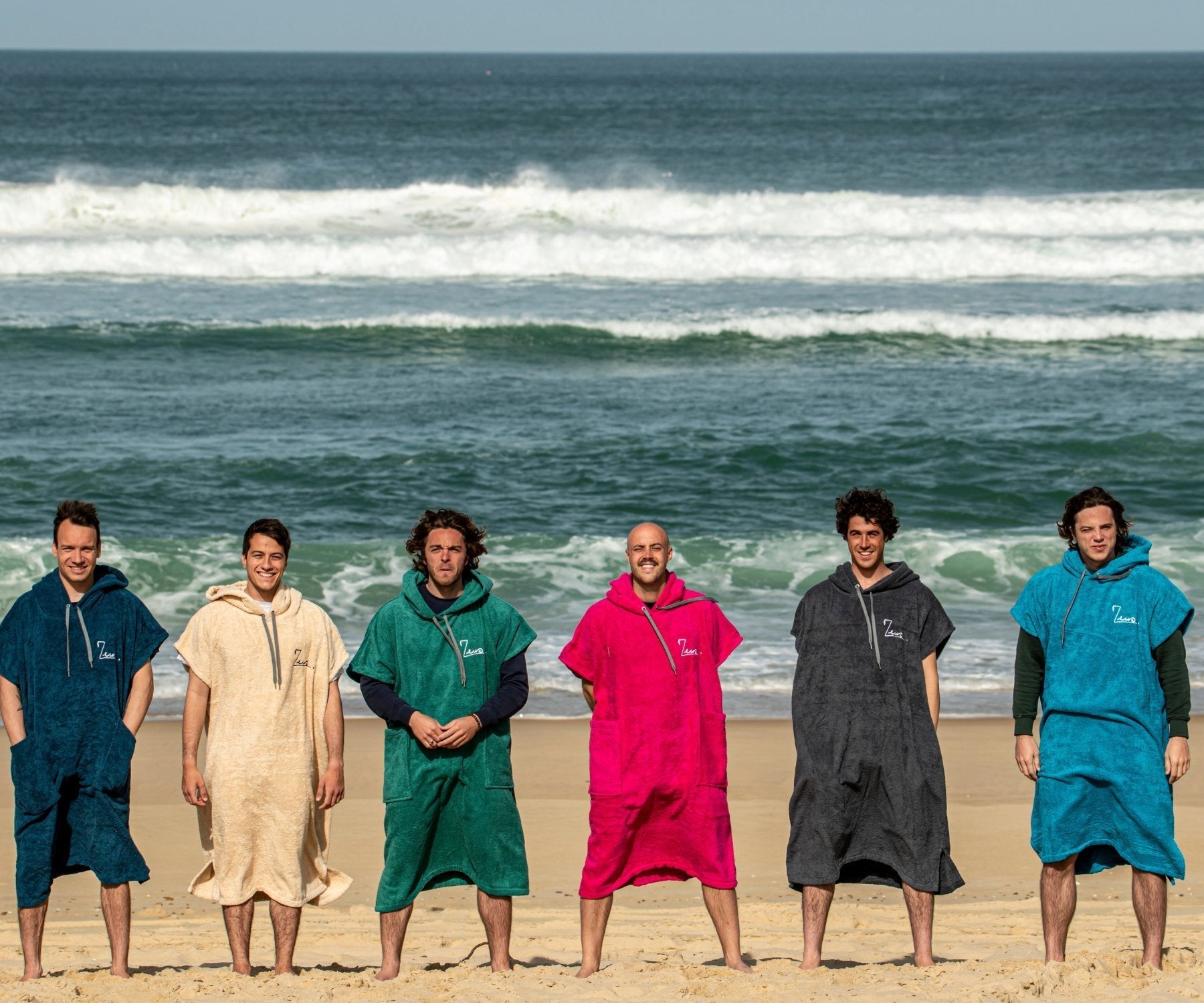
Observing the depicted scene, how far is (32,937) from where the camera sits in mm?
4770

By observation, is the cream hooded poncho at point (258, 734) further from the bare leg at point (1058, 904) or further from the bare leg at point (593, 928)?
the bare leg at point (1058, 904)

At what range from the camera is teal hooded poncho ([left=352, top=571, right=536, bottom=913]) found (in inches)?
188

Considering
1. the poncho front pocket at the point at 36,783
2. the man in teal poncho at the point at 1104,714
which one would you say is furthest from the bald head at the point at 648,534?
the poncho front pocket at the point at 36,783

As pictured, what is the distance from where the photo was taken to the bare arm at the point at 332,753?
15.6ft

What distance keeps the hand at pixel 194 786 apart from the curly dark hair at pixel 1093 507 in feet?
9.00

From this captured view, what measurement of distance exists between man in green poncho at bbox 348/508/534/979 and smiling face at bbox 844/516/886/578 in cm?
108

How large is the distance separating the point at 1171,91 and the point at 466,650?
9129 centimetres

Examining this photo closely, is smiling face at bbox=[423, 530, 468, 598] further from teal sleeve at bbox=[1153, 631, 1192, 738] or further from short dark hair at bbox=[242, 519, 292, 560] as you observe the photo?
teal sleeve at bbox=[1153, 631, 1192, 738]

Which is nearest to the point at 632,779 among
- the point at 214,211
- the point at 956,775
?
the point at 956,775

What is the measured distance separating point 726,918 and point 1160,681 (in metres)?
1.53

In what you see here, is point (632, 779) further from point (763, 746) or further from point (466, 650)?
point (763, 746)

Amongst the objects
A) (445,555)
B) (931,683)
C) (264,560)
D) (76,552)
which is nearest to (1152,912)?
(931,683)

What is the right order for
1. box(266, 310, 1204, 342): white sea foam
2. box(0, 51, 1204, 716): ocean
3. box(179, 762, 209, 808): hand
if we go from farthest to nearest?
1. box(266, 310, 1204, 342): white sea foam
2. box(0, 51, 1204, 716): ocean
3. box(179, 762, 209, 808): hand

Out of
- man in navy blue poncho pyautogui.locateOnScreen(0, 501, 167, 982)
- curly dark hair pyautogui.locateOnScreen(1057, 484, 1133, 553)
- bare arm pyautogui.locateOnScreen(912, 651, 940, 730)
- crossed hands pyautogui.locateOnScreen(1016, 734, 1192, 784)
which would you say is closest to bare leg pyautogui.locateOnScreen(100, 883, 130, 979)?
man in navy blue poncho pyautogui.locateOnScreen(0, 501, 167, 982)
